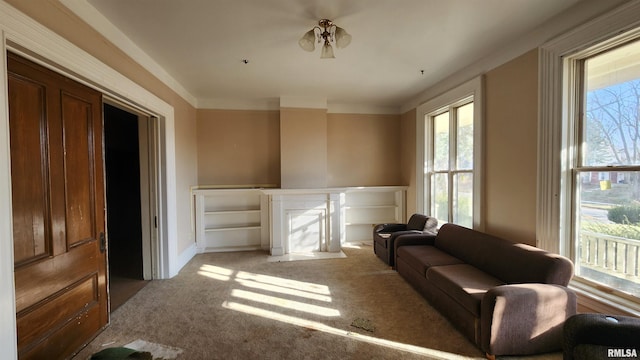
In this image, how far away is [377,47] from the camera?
9.06ft

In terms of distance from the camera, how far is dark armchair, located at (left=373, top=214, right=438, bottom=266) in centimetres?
376

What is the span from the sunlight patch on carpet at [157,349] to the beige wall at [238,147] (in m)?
2.99

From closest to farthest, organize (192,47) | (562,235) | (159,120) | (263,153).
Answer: (562,235) < (192,47) < (159,120) < (263,153)

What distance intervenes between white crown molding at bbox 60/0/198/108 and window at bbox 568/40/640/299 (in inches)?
155

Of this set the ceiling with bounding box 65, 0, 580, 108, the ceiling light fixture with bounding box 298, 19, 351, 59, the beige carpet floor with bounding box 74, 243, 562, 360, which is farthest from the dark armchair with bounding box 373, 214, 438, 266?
the ceiling light fixture with bounding box 298, 19, 351, 59

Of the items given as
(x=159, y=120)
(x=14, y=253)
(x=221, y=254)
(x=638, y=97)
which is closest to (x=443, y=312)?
(x=638, y=97)

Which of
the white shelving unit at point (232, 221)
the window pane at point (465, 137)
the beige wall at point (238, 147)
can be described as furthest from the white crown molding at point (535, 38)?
the white shelving unit at point (232, 221)

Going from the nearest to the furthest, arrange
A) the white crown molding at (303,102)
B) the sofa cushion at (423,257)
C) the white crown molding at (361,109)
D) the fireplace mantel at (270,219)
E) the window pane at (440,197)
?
the sofa cushion at (423,257)
the window pane at (440,197)
the fireplace mantel at (270,219)
the white crown molding at (303,102)
the white crown molding at (361,109)

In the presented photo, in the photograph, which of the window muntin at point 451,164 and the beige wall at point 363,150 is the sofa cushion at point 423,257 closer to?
the window muntin at point 451,164

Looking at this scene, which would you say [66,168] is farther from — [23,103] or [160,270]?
[160,270]

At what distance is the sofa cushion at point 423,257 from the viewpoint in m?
2.80

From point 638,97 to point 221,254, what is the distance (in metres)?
5.13

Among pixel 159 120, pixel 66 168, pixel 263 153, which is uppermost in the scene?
pixel 159 120

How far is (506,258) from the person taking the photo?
2389 mm
